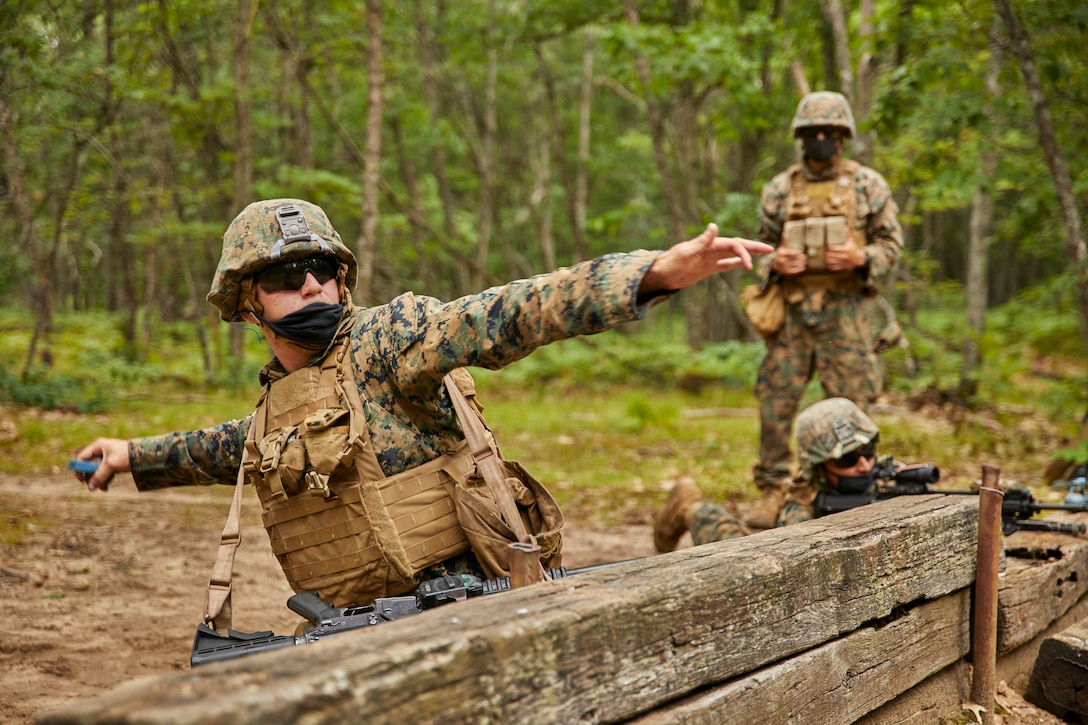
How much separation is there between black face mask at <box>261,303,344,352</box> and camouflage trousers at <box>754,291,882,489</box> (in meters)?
4.14

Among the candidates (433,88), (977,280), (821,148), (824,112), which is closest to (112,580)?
(821,148)

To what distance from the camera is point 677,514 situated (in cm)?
542

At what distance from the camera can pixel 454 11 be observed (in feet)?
68.8

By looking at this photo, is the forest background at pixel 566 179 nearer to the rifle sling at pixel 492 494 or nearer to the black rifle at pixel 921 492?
the black rifle at pixel 921 492

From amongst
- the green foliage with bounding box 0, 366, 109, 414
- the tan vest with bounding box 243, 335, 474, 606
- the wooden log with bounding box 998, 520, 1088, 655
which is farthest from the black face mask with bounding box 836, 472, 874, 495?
the green foliage with bounding box 0, 366, 109, 414

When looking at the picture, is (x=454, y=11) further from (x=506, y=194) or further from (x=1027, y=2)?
(x=1027, y=2)

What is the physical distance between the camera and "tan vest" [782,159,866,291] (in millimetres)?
6004

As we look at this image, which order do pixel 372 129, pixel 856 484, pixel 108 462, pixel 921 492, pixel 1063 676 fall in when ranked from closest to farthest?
A: pixel 108 462 < pixel 1063 676 < pixel 921 492 < pixel 856 484 < pixel 372 129

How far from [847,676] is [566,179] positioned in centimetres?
2008

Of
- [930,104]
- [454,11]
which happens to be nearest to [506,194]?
[454,11]

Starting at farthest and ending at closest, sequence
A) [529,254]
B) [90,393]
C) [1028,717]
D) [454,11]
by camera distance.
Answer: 1. [529,254]
2. [454,11]
3. [90,393]
4. [1028,717]

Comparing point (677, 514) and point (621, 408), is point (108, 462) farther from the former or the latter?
point (621, 408)

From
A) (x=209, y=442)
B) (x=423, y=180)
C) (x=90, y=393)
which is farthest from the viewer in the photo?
(x=423, y=180)

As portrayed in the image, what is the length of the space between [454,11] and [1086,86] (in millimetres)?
16174
